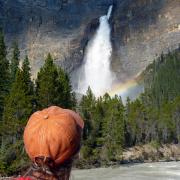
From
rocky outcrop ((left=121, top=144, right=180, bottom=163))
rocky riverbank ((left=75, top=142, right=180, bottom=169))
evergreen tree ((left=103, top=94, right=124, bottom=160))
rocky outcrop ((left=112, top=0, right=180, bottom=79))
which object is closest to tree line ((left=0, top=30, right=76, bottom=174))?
evergreen tree ((left=103, top=94, right=124, bottom=160))

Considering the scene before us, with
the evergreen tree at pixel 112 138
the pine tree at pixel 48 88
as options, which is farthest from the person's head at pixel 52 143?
the evergreen tree at pixel 112 138

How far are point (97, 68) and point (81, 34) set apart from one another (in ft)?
48.3

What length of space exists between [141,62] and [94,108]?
374 feet

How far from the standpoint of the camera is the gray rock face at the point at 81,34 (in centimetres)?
18462

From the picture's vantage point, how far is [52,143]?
108 inches

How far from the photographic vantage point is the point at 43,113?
2939 mm

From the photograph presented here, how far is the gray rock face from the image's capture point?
184625mm

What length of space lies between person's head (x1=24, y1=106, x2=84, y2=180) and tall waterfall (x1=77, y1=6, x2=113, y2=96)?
7043 inches

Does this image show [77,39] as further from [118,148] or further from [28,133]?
[28,133]

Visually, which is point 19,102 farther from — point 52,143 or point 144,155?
point 52,143

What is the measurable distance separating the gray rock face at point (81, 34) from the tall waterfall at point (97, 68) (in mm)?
2476

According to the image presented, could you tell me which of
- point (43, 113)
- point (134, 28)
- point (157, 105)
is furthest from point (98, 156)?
point (134, 28)

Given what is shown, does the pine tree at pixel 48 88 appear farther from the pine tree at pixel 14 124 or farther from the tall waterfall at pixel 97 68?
the tall waterfall at pixel 97 68

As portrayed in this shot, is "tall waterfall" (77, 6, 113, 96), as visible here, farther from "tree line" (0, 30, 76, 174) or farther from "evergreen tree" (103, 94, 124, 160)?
"tree line" (0, 30, 76, 174)
